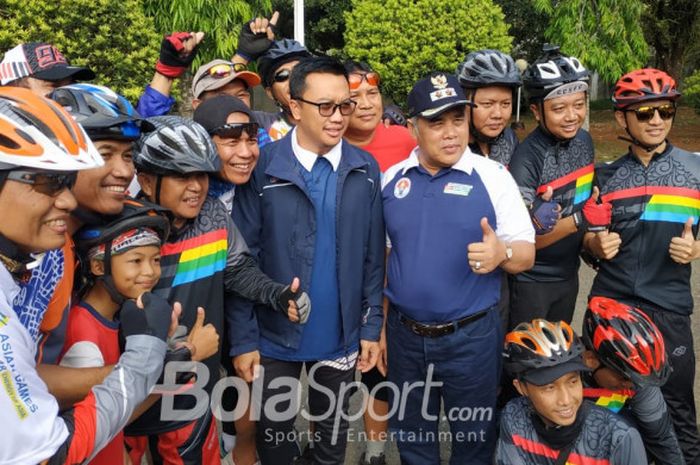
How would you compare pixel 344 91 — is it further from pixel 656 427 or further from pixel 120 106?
pixel 656 427

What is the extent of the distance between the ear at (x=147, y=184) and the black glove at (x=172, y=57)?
1.50 metres

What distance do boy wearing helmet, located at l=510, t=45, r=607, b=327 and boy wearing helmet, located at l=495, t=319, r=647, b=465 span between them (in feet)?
3.04

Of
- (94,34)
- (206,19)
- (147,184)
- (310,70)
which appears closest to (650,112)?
(310,70)

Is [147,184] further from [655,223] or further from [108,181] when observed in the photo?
[655,223]

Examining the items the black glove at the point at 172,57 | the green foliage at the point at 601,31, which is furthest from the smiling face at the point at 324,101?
the green foliage at the point at 601,31

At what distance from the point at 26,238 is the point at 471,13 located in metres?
17.1

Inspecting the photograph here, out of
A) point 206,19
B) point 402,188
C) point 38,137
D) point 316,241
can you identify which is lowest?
point 206,19

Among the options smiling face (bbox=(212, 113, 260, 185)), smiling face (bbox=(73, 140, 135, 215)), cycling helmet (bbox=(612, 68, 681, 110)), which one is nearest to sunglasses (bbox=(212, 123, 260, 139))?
smiling face (bbox=(212, 113, 260, 185))

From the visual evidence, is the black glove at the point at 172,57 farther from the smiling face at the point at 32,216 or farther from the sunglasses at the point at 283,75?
the smiling face at the point at 32,216

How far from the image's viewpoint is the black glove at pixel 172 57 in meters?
4.71

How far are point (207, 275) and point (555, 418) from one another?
77.5 inches

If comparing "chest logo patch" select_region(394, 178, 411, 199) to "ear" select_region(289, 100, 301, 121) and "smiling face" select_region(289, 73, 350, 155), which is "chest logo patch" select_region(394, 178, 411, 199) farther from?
"ear" select_region(289, 100, 301, 121)

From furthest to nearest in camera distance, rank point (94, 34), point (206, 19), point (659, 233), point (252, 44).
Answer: point (206, 19), point (94, 34), point (252, 44), point (659, 233)

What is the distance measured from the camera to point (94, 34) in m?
10.6
